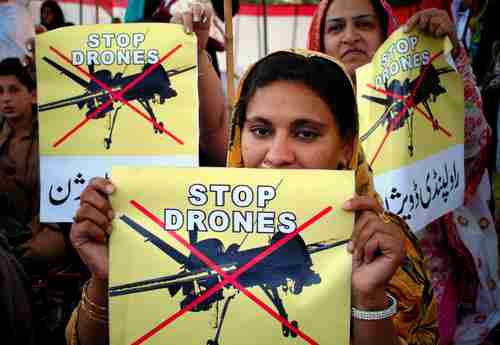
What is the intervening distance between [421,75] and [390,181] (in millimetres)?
395

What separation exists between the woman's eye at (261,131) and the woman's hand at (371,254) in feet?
1.08

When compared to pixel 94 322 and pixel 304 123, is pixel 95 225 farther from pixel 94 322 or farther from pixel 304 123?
pixel 304 123

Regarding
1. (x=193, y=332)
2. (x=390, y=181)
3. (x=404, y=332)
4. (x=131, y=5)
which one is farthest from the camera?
(x=131, y=5)

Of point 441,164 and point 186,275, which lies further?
point 441,164

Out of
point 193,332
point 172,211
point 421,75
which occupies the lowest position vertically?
Result: point 193,332

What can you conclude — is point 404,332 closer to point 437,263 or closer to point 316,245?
point 316,245

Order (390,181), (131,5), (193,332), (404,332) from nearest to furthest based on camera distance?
(193,332) → (404,332) → (390,181) → (131,5)

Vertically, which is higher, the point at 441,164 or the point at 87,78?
the point at 87,78

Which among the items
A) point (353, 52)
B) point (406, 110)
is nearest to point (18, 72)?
point (353, 52)

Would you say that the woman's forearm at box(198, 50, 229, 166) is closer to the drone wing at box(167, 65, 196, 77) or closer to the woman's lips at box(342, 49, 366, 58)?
the drone wing at box(167, 65, 196, 77)

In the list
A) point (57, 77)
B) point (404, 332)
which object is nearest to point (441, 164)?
point (404, 332)

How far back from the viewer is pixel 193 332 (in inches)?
54.1

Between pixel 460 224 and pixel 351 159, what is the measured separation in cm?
106

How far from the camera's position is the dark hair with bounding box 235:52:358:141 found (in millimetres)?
1646
